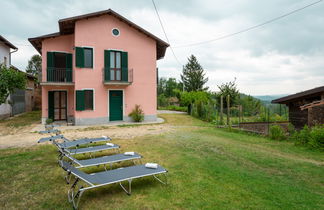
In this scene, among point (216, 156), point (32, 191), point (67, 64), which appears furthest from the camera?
point (67, 64)

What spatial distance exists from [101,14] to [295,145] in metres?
13.3

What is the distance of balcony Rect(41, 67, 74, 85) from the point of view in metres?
13.5

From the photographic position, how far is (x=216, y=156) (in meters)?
5.75

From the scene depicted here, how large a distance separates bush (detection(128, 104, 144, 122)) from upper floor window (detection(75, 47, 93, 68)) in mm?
4306

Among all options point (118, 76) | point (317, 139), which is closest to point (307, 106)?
point (317, 139)

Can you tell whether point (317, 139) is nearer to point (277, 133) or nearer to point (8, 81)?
point (277, 133)

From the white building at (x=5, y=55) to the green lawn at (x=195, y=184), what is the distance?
42.1ft

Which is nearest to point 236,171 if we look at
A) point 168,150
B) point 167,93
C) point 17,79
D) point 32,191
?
point 168,150

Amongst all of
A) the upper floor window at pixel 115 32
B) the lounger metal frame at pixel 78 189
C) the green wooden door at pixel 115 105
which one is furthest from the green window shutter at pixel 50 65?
the lounger metal frame at pixel 78 189

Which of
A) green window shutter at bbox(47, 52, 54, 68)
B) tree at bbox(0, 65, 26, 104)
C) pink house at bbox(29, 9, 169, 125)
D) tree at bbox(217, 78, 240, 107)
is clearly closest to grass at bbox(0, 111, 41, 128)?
pink house at bbox(29, 9, 169, 125)

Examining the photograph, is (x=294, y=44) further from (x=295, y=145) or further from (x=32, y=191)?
(x=32, y=191)

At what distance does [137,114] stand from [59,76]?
244 inches

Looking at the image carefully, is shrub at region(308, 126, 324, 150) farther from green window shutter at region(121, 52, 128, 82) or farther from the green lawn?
green window shutter at region(121, 52, 128, 82)

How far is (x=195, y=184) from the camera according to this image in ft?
12.6
